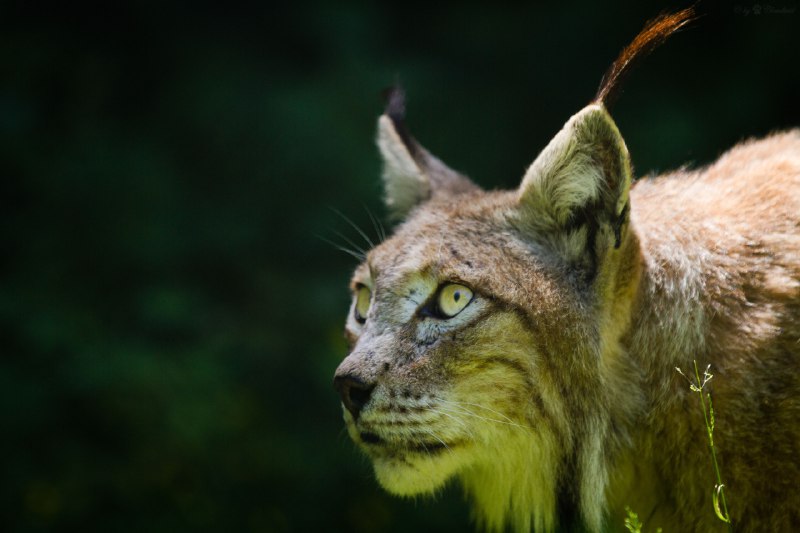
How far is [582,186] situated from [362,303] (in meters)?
0.98

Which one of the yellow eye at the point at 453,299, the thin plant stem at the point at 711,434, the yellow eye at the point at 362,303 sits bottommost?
the thin plant stem at the point at 711,434

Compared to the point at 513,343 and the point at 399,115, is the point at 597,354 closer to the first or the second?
the point at 513,343

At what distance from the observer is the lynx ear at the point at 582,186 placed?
276 centimetres

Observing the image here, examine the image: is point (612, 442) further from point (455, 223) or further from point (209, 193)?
point (209, 193)

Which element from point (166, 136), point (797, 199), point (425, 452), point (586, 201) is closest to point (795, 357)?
point (797, 199)

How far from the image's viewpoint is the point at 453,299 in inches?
115

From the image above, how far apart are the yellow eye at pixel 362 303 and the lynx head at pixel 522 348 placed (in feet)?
1.03

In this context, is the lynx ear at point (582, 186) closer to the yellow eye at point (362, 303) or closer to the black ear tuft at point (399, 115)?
the yellow eye at point (362, 303)

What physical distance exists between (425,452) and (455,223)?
2.77 feet

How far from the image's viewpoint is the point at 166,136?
6.88m

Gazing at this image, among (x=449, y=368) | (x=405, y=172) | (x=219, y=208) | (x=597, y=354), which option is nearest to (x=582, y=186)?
(x=597, y=354)

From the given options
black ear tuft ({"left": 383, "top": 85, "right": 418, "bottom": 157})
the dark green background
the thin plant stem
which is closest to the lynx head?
the thin plant stem

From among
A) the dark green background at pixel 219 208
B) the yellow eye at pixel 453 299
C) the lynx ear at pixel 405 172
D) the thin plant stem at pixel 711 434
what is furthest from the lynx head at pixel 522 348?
the dark green background at pixel 219 208

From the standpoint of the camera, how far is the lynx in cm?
269
